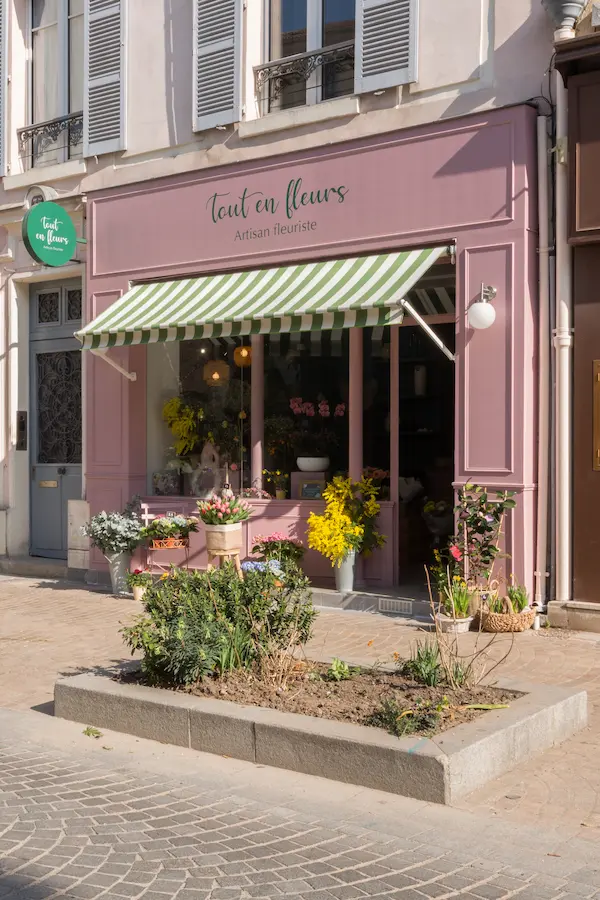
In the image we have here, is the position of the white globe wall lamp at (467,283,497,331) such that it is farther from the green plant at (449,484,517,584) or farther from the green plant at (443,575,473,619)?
the green plant at (443,575,473,619)

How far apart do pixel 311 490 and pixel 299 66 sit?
14.5 feet

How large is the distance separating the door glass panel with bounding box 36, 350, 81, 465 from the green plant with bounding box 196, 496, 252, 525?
3052mm

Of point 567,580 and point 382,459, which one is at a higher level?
point 382,459

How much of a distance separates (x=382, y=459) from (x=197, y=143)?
407 centimetres

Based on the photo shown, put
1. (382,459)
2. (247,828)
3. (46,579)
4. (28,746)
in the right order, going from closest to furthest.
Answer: (247,828) → (28,746) → (382,459) → (46,579)

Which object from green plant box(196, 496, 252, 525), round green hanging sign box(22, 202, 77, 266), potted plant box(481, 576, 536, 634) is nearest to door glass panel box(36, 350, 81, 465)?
round green hanging sign box(22, 202, 77, 266)

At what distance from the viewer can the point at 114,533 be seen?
11062mm

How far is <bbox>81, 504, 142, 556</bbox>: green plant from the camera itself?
36.3ft

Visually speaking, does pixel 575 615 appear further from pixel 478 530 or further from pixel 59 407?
pixel 59 407

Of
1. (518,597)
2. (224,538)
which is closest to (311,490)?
(224,538)

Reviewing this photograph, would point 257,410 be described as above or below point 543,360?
below

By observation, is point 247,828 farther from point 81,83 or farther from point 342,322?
point 81,83

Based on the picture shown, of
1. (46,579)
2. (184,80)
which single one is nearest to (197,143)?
(184,80)

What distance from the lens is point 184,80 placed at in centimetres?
1143
